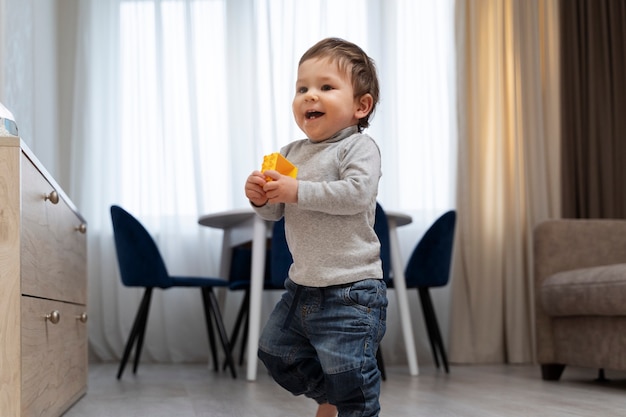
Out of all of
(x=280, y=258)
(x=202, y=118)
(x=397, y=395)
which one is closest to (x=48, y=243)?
(x=397, y=395)

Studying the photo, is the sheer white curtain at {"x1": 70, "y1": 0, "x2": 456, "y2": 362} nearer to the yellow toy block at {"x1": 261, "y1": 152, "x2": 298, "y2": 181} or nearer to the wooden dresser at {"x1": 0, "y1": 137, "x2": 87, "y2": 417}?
the wooden dresser at {"x1": 0, "y1": 137, "x2": 87, "y2": 417}

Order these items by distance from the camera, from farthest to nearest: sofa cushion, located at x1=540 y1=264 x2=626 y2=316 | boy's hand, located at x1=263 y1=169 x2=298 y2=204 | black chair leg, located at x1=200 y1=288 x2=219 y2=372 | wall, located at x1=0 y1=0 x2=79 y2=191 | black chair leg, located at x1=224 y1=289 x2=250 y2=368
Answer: black chair leg, located at x1=224 y1=289 x2=250 y2=368
black chair leg, located at x1=200 y1=288 x2=219 y2=372
wall, located at x1=0 y1=0 x2=79 y2=191
sofa cushion, located at x1=540 y1=264 x2=626 y2=316
boy's hand, located at x1=263 y1=169 x2=298 y2=204

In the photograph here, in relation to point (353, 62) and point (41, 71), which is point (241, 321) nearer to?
point (41, 71)

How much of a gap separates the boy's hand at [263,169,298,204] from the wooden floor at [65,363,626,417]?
970mm

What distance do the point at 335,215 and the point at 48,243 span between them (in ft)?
2.75

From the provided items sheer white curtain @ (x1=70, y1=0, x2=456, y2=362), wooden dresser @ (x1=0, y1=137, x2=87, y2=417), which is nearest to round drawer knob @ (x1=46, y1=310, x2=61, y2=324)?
wooden dresser @ (x1=0, y1=137, x2=87, y2=417)

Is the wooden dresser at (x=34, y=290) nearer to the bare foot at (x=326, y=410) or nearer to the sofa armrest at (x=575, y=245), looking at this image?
the bare foot at (x=326, y=410)

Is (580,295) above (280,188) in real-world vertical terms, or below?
below

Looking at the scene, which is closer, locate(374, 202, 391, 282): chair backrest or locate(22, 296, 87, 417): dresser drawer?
locate(22, 296, 87, 417): dresser drawer

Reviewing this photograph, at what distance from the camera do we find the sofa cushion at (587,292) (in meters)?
2.74

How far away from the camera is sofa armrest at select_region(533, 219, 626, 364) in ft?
10.7

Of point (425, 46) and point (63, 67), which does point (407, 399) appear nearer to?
point (425, 46)

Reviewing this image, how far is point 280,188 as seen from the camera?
1.39m

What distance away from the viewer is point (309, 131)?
1551 mm
